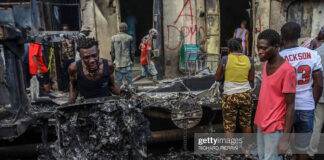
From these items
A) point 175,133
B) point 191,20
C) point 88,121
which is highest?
point 191,20

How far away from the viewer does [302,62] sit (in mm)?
2498

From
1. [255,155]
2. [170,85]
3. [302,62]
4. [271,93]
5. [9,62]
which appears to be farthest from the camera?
[170,85]

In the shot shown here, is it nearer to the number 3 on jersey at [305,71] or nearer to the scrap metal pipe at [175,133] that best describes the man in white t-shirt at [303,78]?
the number 3 on jersey at [305,71]

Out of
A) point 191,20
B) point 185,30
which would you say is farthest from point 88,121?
point 191,20

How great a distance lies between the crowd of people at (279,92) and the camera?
79.4 inches

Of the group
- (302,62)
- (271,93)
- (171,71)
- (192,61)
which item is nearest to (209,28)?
(192,61)

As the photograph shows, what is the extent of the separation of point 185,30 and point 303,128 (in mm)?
6447

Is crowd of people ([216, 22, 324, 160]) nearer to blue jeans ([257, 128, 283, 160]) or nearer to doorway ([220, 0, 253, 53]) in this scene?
blue jeans ([257, 128, 283, 160])

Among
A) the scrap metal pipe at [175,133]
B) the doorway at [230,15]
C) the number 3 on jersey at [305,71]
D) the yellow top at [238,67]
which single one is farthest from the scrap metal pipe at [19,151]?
the doorway at [230,15]

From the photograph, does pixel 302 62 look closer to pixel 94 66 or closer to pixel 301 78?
pixel 301 78

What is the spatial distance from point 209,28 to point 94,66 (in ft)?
20.5

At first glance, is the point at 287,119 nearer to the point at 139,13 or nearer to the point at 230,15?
the point at 139,13

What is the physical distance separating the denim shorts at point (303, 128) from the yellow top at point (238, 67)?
915 millimetres

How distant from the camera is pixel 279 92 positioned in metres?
2.04
